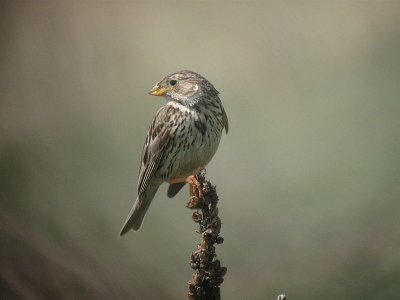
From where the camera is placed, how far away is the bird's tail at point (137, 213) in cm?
504

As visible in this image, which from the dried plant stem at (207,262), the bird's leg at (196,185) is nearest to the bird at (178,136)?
the bird's leg at (196,185)

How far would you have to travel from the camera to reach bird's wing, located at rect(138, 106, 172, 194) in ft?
15.8

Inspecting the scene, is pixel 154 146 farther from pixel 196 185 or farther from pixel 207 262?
pixel 207 262

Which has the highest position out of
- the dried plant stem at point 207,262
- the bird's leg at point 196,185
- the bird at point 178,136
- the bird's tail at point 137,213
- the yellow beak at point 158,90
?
the yellow beak at point 158,90

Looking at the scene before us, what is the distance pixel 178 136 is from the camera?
4.71 metres

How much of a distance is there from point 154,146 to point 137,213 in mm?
→ 528

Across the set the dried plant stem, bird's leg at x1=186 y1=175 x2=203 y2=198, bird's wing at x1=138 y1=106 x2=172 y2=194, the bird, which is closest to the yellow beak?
the bird

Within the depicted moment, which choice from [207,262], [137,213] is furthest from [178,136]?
[207,262]

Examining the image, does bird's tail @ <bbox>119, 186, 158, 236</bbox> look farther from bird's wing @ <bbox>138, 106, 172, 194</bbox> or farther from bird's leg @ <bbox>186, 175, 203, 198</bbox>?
bird's leg @ <bbox>186, 175, 203, 198</bbox>

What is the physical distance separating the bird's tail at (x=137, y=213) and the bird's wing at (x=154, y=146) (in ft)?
0.39

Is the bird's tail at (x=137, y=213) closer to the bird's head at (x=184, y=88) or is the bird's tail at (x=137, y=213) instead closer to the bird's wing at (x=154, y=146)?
the bird's wing at (x=154, y=146)

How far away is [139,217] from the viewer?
5.08 meters

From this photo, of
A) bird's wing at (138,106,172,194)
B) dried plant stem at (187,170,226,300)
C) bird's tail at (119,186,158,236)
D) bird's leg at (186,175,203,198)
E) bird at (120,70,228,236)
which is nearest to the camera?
dried plant stem at (187,170,226,300)

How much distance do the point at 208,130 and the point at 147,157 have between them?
0.52 metres
